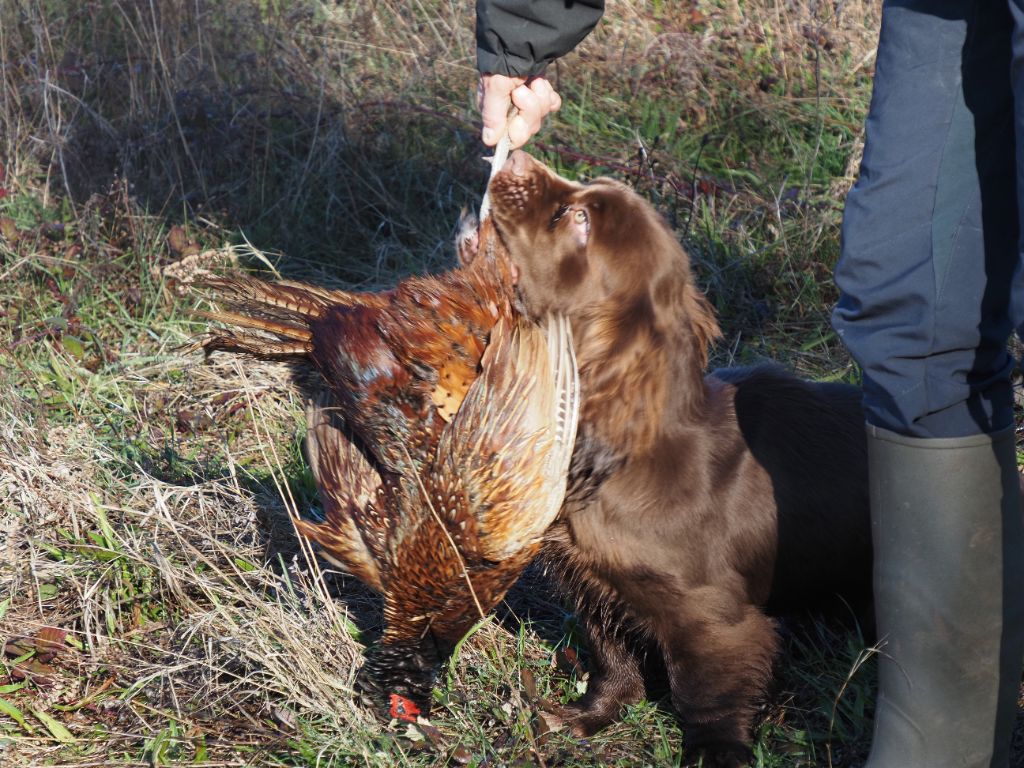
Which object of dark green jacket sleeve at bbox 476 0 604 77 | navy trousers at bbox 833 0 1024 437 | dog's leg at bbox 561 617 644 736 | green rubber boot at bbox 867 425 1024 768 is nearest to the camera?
navy trousers at bbox 833 0 1024 437

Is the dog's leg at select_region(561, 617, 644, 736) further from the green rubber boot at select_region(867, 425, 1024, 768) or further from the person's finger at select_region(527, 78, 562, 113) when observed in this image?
the person's finger at select_region(527, 78, 562, 113)

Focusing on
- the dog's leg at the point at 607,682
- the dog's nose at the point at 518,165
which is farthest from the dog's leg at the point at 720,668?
the dog's nose at the point at 518,165

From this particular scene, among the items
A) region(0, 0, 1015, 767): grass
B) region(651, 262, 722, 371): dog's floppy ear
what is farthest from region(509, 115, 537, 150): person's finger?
region(0, 0, 1015, 767): grass

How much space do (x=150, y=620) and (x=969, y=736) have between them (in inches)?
80.8

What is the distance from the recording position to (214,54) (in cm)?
545

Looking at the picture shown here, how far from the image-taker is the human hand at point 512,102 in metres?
2.49

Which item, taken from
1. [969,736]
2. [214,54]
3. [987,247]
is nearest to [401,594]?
[969,736]

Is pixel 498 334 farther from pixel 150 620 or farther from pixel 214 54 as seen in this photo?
pixel 214 54

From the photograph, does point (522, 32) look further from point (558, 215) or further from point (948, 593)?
point (948, 593)

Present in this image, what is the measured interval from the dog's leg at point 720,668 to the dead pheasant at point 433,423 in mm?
461

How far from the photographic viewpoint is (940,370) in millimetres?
1964

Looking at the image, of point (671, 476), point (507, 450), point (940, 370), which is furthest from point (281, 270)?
point (940, 370)

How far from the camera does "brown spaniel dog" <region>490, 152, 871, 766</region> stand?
251cm

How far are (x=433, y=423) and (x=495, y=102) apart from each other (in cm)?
74
